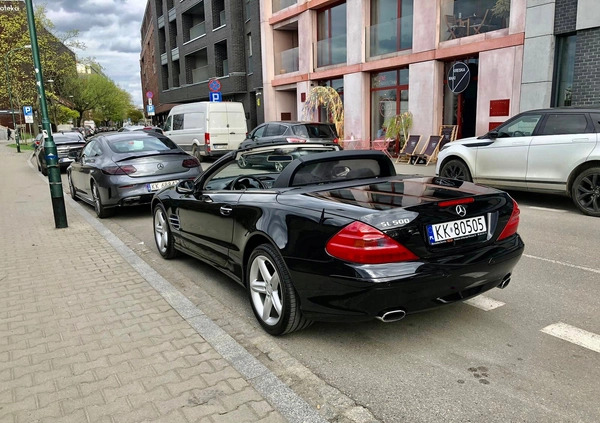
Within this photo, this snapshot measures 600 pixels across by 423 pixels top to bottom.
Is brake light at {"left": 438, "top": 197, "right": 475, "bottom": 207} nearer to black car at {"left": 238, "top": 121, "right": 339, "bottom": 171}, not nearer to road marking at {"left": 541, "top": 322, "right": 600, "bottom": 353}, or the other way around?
road marking at {"left": 541, "top": 322, "right": 600, "bottom": 353}

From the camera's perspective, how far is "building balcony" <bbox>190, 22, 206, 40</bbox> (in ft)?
123

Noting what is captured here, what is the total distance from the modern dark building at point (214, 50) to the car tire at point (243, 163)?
24.9 meters

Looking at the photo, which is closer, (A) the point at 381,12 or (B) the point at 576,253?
(B) the point at 576,253

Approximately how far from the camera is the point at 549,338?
3602 mm

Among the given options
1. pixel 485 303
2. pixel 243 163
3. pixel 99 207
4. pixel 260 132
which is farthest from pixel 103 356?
pixel 260 132

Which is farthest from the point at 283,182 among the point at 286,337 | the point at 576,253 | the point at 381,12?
the point at 381,12

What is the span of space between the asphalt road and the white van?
15.6m

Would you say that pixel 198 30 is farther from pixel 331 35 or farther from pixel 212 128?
pixel 212 128

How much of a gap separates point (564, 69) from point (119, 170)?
Result: 12015 millimetres

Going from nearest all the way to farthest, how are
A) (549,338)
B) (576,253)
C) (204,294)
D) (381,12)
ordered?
1. (549,338)
2. (204,294)
3. (576,253)
4. (381,12)

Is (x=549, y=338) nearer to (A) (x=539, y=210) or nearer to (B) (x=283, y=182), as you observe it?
(B) (x=283, y=182)

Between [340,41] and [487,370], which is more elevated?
[340,41]

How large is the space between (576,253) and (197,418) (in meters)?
5.00

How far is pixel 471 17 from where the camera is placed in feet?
53.2
